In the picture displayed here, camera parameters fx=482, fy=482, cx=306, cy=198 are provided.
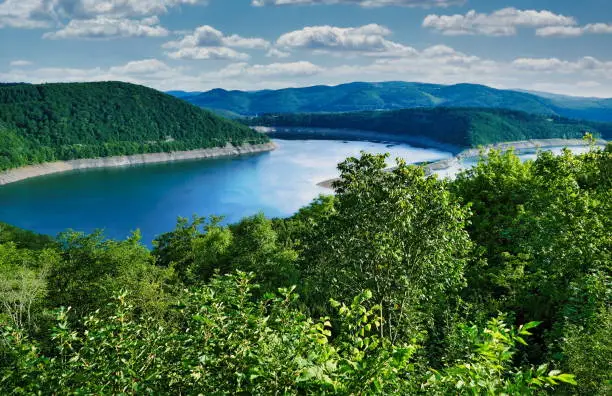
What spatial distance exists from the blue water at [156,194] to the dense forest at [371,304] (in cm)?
5228

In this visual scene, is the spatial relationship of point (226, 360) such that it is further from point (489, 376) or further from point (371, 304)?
point (371, 304)

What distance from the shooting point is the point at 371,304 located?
15.3 meters

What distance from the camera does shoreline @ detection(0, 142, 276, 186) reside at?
137375 millimetres

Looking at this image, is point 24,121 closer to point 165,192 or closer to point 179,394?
point 165,192

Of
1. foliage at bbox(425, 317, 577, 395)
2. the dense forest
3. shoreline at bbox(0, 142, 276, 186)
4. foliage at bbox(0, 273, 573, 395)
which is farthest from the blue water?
foliage at bbox(425, 317, 577, 395)

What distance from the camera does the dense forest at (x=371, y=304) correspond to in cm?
599

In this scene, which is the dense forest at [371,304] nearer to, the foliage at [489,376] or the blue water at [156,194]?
the foliage at [489,376]

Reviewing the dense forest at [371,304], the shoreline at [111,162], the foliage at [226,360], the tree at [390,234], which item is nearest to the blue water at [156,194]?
the shoreline at [111,162]

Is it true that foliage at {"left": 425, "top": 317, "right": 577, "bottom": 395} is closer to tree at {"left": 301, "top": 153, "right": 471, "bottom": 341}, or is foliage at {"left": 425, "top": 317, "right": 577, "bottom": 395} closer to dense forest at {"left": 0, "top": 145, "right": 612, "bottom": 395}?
dense forest at {"left": 0, "top": 145, "right": 612, "bottom": 395}

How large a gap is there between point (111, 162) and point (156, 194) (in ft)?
205

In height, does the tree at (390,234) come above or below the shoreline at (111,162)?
above

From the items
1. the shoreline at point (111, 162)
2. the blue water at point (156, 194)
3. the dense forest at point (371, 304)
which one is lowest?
the blue water at point (156, 194)

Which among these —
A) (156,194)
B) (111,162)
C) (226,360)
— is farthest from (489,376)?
(111,162)

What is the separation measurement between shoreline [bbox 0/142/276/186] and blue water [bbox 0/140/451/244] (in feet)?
16.5
